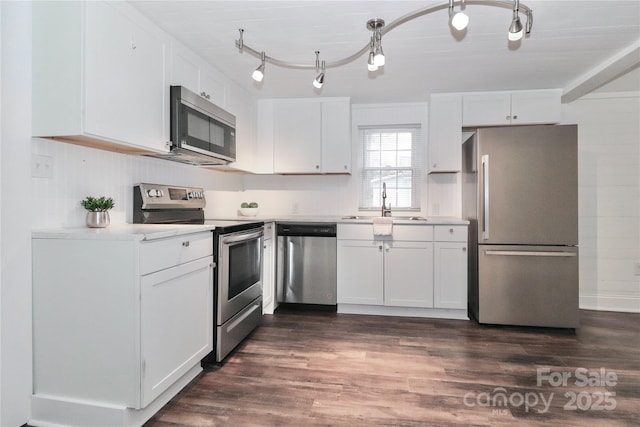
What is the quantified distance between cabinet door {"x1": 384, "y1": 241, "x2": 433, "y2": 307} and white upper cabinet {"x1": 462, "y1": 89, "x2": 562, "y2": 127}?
140 cm

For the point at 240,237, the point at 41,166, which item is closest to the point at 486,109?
the point at 240,237

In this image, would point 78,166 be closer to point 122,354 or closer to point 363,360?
point 122,354

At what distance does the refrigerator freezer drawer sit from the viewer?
121 inches

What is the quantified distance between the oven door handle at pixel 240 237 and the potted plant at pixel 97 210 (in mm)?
693

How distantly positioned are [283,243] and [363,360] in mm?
1488

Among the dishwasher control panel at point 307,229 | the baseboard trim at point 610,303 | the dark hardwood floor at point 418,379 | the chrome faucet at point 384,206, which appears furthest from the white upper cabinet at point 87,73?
the baseboard trim at point 610,303

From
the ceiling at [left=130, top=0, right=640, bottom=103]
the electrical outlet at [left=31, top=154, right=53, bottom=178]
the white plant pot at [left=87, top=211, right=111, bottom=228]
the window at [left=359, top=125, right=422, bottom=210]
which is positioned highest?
the ceiling at [left=130, top=0, right=640, bottom=103]

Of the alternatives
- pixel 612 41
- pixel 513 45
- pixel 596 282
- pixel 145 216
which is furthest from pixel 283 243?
pixel 596 282

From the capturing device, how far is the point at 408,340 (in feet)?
9.39

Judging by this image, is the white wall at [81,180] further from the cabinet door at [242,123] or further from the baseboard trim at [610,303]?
the baseboard trim at [610,303]

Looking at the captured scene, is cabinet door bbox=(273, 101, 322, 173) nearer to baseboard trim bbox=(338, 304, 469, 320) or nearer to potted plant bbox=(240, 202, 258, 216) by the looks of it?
potted plant bbox=(240, 202, 258, 216)

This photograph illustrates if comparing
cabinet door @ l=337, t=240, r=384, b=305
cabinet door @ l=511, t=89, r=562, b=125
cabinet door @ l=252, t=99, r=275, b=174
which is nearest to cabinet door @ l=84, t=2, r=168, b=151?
cabinet door @ l=252, t=99, r=275, b=174

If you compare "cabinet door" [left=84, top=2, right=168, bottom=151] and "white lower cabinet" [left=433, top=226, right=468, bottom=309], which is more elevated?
"cabinet door" [left=84, top=2, right=168, bottom=151]

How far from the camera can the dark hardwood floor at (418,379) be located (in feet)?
6.01
